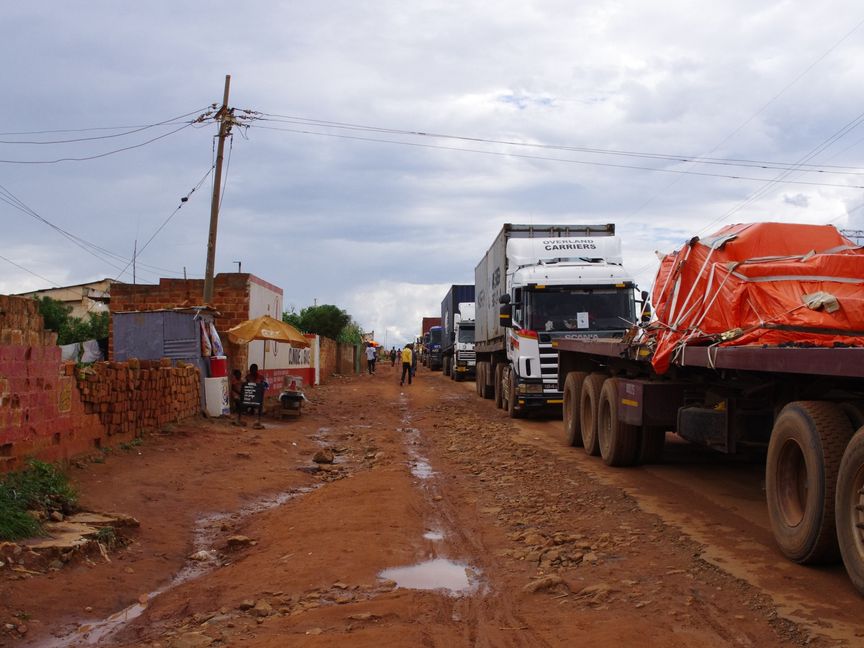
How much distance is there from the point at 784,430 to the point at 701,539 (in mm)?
1340

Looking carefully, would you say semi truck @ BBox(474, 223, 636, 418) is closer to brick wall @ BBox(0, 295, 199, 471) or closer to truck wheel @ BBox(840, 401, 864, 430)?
brick wall @ BBox(0, 295, 199, 471)

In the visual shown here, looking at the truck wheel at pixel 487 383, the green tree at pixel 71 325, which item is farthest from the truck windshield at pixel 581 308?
the green tree at pixel 71 325

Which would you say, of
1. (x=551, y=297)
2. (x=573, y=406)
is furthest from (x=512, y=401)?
(x=573, y=406)

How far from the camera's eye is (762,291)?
7.02m

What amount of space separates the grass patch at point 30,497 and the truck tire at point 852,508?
20.4ft

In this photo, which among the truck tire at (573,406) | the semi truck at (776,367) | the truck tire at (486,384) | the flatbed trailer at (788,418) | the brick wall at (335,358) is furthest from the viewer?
the brick wall at (335,358)

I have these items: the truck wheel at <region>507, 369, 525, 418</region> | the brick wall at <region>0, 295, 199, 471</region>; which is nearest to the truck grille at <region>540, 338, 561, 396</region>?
the truck wheel at <region>507, 369, 525, 418</region>

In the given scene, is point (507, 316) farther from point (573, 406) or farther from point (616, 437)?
point (616, 437)

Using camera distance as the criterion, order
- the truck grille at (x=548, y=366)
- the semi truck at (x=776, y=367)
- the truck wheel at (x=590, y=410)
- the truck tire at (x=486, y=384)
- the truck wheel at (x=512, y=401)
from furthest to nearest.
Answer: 1. the truck tire at (x=486, y=384)
2. the truck wheel at (x=512, y=401)
3. the truck grille at (x=548, y=366)
4. the truck wheel at (x=590, y=410)
5. the semi truck at (x=776, y=367)

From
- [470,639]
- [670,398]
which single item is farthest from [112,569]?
[670,398]

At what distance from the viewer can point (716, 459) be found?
37.5ft

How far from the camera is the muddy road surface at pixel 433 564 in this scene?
4777 mm

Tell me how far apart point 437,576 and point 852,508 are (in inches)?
112

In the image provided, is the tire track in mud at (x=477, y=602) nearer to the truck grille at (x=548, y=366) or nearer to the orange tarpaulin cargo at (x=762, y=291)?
the orange tarpaulin cargo at (x=762, y=291)
